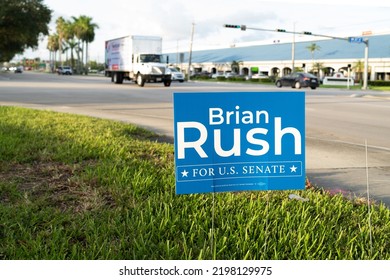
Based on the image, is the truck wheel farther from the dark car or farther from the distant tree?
the distant tree

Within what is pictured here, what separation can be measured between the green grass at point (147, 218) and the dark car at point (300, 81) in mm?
31402

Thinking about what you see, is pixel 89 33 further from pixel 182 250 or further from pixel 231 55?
pixel 182 250

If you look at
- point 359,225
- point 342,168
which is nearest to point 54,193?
point 359,225

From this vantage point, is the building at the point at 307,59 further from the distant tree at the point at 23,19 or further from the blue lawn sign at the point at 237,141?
the blue lawn sign at the point at 237,141

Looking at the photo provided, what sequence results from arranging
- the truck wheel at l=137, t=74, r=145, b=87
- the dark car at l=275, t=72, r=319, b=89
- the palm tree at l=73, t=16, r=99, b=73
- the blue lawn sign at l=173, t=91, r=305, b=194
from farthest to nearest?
the palm tree at l=73, t=16, r=99, b=73 < the dark car at l=275, t=72, r=319, b=89 < the truck wheel at l=137, t=74, r=145, b=87 < the blue lawn sign at l=173, t=91, r=305, b=194

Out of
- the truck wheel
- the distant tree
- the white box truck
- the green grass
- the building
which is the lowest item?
the green grass

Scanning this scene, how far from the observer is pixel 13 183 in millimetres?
4809

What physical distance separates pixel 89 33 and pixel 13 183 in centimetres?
9249

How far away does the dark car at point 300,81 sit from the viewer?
3578cm

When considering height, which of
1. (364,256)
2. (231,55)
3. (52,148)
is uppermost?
(231,55)

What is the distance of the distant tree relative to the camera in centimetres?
4906

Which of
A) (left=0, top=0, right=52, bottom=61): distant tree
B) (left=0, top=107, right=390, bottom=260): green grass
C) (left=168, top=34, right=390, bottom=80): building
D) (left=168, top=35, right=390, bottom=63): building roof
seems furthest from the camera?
(left=168, top=35, right=390, bottom=63): building roof

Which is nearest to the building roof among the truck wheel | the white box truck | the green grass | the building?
the building

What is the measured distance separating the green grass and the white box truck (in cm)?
2650
